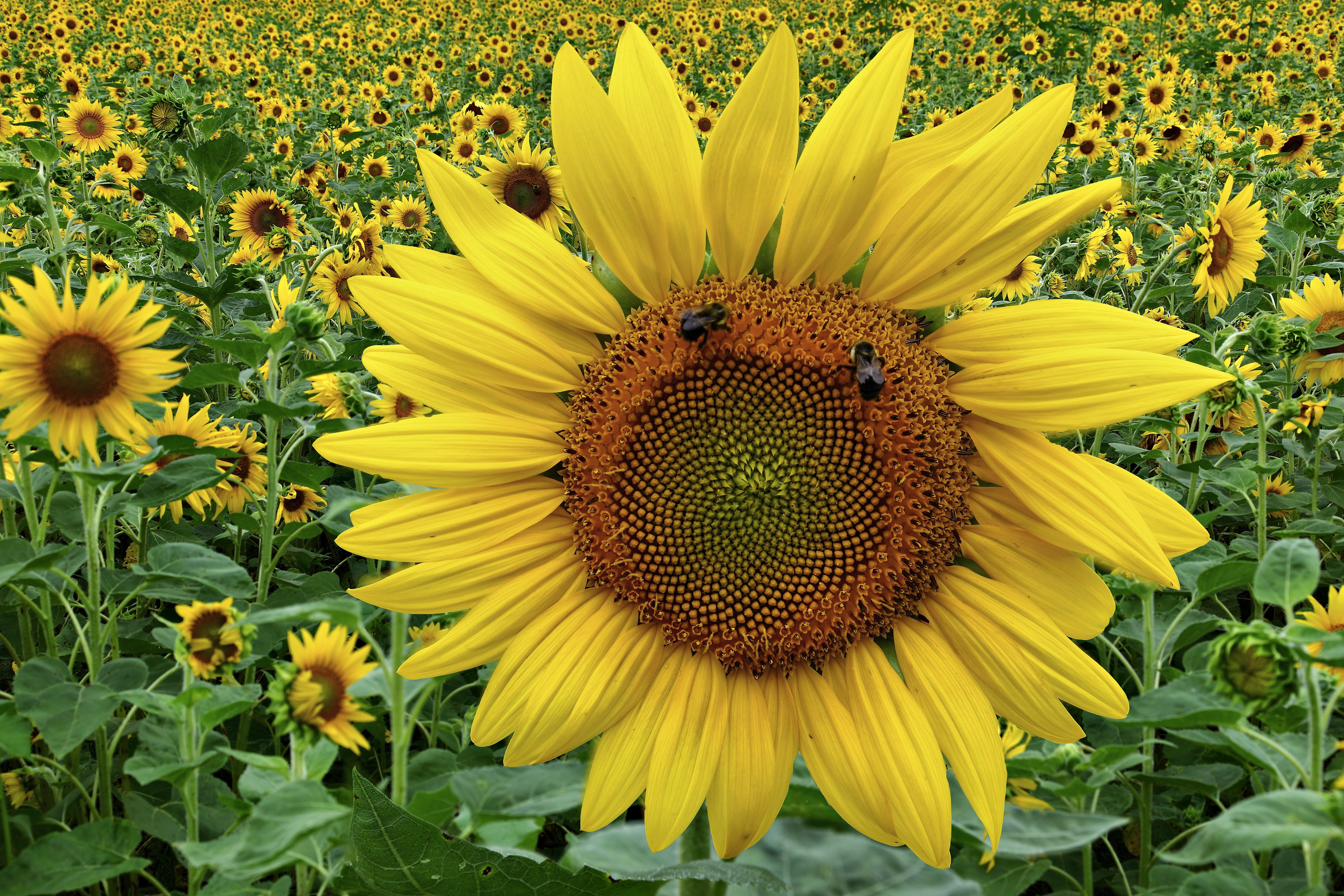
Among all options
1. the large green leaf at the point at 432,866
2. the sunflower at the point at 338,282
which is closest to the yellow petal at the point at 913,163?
the large green leaf at the point at 432,866

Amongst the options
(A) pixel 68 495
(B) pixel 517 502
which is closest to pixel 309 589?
(A) pixel 68 495

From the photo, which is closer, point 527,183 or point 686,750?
point 686,750

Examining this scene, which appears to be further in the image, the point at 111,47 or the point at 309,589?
the point at 111,47

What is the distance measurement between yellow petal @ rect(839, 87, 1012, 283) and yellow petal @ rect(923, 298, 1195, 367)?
15cm

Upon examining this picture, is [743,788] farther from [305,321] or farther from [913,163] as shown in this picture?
[305,321]

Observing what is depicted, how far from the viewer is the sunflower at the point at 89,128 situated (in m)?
5.87

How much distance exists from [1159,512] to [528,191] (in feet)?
9.33

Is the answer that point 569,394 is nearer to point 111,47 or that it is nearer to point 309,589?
point 309,589

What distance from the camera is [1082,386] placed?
1.02m

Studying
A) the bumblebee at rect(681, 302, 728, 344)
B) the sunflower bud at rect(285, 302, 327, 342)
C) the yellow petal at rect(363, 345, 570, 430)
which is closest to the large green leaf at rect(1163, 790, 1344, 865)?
the bumblebee at rect(681, 302, 728, 344)

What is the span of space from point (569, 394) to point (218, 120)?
3705mm

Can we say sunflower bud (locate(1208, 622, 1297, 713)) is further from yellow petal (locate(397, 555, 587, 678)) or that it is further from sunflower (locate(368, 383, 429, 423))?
sunflower (locate(368, 383, 429, 423))

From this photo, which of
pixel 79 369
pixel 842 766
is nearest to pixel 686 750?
pixel 842 766

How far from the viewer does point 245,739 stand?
2.11 meters
